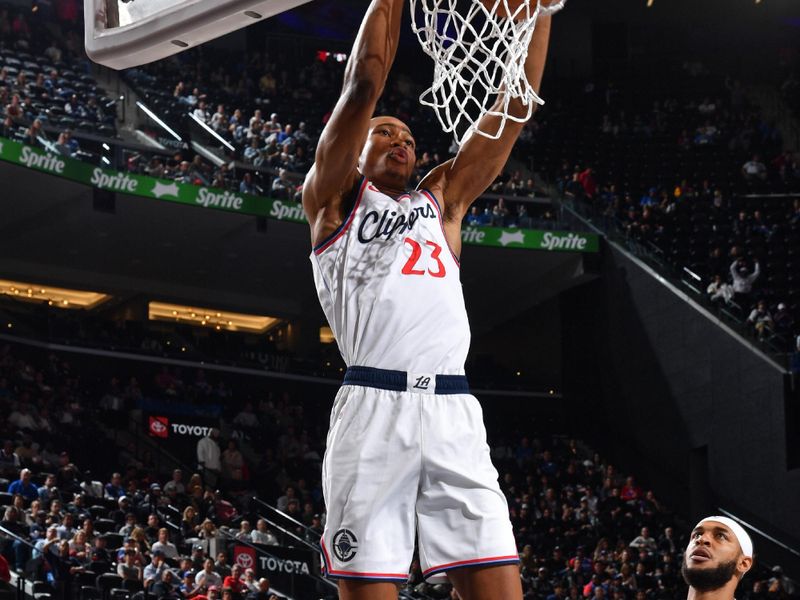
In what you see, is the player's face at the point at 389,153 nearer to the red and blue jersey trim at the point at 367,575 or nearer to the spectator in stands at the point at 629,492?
the red and blue jersey trim at the point at 367,575

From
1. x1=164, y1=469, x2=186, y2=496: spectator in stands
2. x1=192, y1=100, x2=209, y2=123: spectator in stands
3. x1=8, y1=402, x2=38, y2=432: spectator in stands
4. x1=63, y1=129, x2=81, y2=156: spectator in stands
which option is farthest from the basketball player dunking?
x1=192, y1=100, x2=209, y2=123: spectator in stands

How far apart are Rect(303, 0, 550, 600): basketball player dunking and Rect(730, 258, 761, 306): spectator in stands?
57.6 ft

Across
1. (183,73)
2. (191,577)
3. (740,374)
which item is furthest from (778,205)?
(191,577)

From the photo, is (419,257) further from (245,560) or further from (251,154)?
(251,154)

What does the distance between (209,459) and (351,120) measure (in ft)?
52.7

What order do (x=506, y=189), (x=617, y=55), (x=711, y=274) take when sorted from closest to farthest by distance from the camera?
(x=711, y=274)
(x=506, y=189)
(x=617, y=55)

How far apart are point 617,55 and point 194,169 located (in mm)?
11726

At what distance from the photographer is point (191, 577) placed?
42.3 ft

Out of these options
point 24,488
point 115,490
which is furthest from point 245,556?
point 24,488

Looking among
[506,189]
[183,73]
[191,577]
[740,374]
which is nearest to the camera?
[191,577]

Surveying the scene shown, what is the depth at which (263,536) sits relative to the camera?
50.1 feet

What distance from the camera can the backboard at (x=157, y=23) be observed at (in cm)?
429

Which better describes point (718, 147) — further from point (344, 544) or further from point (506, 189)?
point (344, 544)

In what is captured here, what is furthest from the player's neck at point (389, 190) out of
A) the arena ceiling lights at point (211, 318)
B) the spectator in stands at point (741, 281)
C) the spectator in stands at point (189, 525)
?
the arena ceiling lights at point (211, 318)
